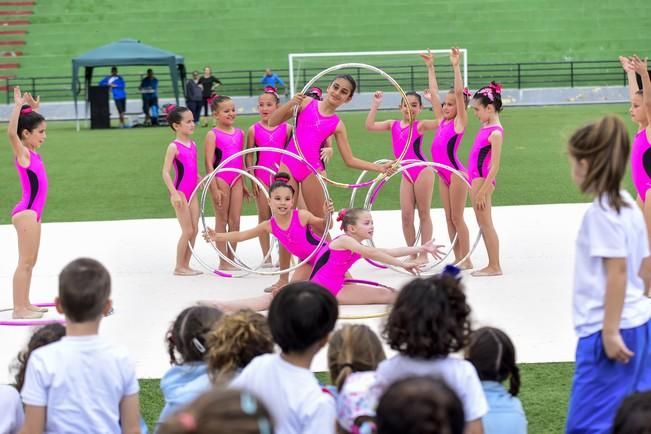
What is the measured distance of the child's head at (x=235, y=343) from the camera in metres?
4.02

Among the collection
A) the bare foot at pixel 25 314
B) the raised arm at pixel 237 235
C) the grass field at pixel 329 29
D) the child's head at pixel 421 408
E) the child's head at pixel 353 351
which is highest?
the grass field at pixel 329 29

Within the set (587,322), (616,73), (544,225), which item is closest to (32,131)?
(587,322)

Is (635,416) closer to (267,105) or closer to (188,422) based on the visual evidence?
(188,422)

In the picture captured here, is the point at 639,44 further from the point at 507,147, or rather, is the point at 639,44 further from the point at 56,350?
the point at 56,350

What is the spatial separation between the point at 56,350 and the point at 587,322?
2.04 meters

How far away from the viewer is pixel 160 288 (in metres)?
8.73

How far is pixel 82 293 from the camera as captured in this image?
12.5 ft

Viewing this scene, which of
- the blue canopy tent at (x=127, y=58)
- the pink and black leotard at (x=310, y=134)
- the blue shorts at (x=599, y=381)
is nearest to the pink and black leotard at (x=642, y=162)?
the pink and black leotard at (x=310, y=134)

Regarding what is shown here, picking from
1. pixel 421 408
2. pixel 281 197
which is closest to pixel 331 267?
pixel 281 197

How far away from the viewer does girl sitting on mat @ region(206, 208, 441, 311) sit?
7613 millimetres

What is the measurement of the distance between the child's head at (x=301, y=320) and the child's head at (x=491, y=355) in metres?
0.63

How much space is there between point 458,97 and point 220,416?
738 centimetres

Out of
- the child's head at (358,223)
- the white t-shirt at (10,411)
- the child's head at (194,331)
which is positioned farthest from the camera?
the child's head at (358,223)

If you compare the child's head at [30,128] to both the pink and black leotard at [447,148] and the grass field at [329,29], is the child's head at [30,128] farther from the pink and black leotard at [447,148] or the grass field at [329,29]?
the grass field at [329,29]
